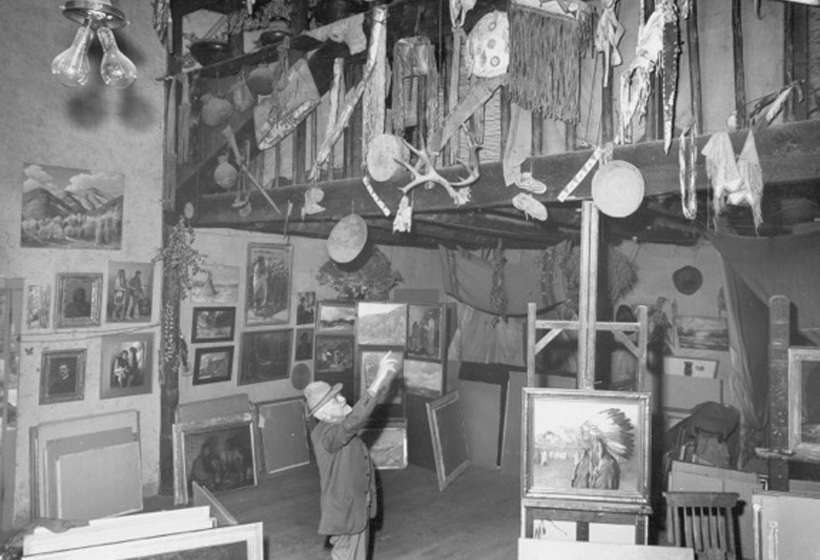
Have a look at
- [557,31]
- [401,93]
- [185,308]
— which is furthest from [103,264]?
[557,31]

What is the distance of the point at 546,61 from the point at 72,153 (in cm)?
497

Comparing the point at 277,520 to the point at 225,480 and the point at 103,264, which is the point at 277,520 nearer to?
the point at 225,480

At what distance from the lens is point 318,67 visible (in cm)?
627

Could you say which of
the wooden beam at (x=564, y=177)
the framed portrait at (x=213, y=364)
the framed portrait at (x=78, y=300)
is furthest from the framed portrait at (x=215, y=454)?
the wooden beam at (x=564, y=177)

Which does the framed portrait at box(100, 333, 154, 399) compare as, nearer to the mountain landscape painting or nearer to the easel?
the mountain landscape painting

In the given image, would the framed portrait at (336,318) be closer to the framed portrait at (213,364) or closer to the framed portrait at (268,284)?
the framed portrait at (268,284)

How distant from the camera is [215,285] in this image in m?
7.90

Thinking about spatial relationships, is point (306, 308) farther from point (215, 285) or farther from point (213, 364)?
point (213, 364)

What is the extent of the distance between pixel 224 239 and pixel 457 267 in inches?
138

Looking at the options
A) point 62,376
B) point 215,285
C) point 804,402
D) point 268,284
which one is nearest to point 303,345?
point 268,284

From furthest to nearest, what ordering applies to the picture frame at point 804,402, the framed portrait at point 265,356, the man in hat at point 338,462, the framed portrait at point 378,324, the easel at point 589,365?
the framed portrait at point 378,324, the framed portrait at point 265,356, the man in hat at point 338,462, the picture frame at point 804,402, the easel at point 589,365

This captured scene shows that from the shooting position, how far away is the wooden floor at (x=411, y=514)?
5.91 m

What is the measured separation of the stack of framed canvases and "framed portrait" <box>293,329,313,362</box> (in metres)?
5.19

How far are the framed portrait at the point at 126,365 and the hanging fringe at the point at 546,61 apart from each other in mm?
5053
